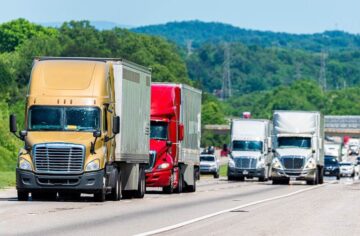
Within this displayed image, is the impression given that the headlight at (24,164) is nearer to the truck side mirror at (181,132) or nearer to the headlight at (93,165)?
the headlight at (93,165)

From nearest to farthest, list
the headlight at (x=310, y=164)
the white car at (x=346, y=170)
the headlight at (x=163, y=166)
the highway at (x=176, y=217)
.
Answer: the highway at (x=176, y=217) < the headlight at (x=163, y=166) < the headlight at (x=310, y=164) < the white car at (x=346, y=170)

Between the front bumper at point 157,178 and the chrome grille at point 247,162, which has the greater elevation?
the chrome grille at point 247,162

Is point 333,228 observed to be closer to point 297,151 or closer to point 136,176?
point 136,176

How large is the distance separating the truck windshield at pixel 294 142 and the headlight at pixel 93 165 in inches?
1239

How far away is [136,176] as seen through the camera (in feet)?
128

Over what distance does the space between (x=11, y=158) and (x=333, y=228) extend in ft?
194

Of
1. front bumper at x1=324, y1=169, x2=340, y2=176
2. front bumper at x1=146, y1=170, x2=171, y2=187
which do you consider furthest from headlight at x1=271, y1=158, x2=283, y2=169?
front bumper at x1=324, y1=169, x2=340, y2=176

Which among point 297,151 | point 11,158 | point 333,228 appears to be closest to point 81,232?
point 333,228

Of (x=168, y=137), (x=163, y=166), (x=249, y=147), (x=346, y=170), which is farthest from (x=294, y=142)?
(x=346, y=170)

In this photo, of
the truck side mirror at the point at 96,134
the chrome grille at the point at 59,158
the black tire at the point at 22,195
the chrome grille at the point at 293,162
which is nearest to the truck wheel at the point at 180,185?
the black tire at the point at 22,195

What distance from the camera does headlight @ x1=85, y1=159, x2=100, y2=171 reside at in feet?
113

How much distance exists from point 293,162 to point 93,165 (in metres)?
31.8

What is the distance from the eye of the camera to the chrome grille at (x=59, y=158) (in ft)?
112

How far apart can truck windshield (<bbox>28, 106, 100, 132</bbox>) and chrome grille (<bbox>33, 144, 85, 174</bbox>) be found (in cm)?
67
